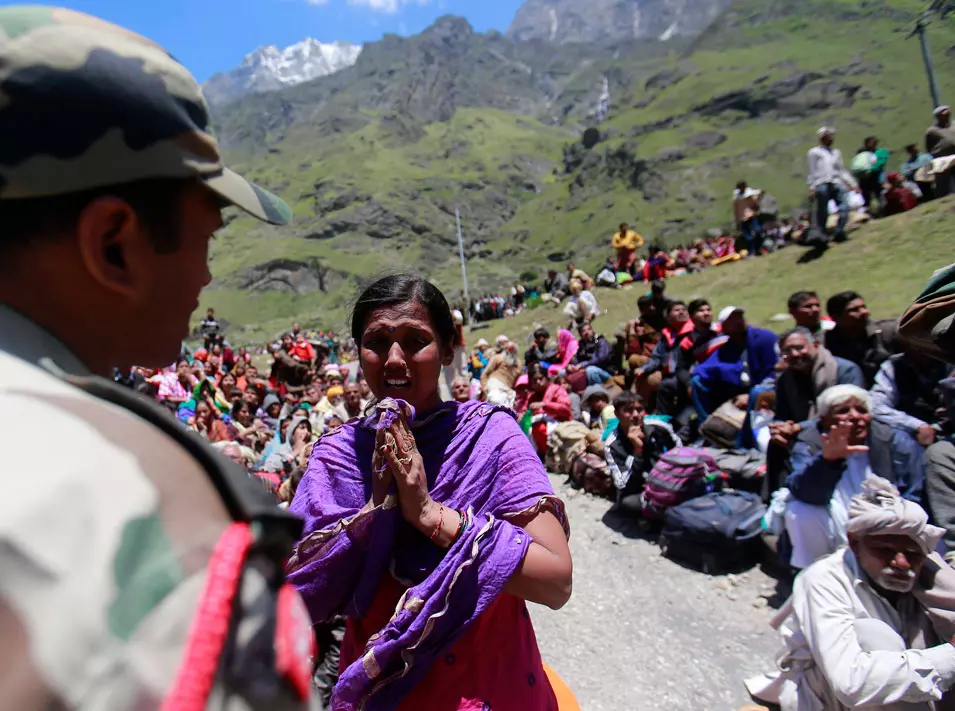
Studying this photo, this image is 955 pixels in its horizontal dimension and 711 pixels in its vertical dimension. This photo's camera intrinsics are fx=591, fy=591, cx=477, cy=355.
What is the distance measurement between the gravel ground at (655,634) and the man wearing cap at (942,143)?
28.4 ft

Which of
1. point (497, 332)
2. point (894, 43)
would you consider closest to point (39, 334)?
point (497, 332)

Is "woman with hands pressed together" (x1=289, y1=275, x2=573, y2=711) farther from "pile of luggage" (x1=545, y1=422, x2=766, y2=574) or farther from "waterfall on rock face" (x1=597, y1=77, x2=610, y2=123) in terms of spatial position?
"waterfall on rock face" (x1=597, y1=77, x2=610, y2=123)

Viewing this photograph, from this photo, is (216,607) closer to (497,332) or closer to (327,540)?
(327,540)

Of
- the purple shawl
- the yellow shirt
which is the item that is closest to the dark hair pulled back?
the purple shawl

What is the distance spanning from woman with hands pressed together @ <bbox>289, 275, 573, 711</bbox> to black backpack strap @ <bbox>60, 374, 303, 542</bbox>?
3.04 ft

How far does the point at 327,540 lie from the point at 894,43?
9931 centimetres

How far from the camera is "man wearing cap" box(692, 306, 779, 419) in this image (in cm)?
608

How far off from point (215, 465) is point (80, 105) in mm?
456

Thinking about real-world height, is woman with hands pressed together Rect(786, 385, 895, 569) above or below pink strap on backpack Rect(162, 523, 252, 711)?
below

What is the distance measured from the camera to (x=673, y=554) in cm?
498

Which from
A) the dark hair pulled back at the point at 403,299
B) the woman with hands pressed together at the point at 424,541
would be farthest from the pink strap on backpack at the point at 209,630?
the dark hair pulled back at the point at 403,299

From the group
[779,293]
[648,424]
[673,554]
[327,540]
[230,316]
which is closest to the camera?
[327,540]

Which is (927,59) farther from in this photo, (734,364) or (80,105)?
(80,105)

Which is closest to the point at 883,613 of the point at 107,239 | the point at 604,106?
the point at 107,239
